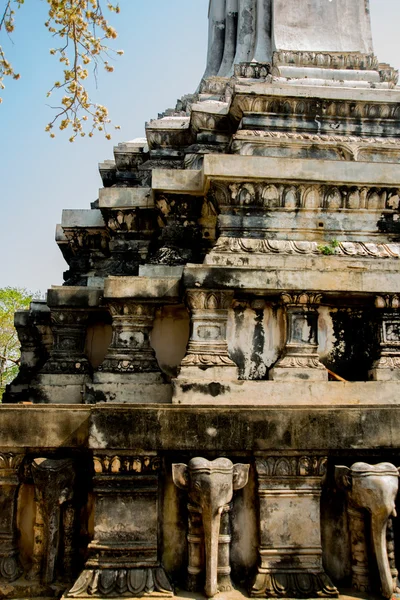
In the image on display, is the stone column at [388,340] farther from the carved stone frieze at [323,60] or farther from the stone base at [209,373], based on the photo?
the carved stone frieze at [323,60]

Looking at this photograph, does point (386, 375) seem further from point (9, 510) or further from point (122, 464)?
point (9, 510)

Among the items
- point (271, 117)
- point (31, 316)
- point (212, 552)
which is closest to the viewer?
point (212, 552)

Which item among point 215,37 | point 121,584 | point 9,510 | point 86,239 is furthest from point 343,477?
point 215,37

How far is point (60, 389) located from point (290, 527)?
10.1 feet

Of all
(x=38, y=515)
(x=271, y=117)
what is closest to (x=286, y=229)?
(x=271, y=117)

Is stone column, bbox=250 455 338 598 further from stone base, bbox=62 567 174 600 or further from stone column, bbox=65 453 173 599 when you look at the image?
stone column, bbox=65 453 173 599

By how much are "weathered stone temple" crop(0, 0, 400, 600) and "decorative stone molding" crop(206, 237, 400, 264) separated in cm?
2

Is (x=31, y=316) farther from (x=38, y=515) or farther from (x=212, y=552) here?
(x=212, y=552)

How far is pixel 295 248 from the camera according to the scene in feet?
19.9

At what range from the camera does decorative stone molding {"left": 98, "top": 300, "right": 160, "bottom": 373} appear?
19.5 ft

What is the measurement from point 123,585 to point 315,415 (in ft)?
6.93

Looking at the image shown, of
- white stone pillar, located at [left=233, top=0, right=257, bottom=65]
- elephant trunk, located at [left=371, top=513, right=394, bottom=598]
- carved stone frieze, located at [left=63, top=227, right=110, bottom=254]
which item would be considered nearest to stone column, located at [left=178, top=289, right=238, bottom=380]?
elephant trunk, located at [left=371, top=513, right=394, bottom=598]

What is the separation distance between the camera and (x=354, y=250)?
241 inches

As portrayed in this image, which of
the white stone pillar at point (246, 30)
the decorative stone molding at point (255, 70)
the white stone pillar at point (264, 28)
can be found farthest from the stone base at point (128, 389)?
the white stone pillar at point (246, 30)
